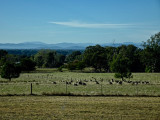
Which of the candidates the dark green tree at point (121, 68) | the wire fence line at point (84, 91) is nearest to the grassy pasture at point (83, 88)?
the wire fence line at point (84, 91)

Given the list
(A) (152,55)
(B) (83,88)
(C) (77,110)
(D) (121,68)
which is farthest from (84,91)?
(A) (152,55)

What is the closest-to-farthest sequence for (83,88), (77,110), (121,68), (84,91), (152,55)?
(77,110) → (84,91) → (83,88) → (121,68) → (152,55)

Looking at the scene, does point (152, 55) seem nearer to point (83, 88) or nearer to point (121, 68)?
point (121, 68)

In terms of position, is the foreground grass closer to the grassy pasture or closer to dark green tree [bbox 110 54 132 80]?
the grassy pasture

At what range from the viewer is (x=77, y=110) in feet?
62.3

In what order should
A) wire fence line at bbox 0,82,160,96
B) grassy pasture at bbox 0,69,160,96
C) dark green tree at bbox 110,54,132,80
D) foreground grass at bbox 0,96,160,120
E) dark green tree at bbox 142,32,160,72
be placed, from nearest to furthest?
foreground grass at bbox 0,96,160,120 → wire fence line at bbox 0,82,160,96 → grassy pasture at bbox 0,69,160,96 → dark green tree at bbox 110,54,132,80 → dark green tree at bbox 142,32,160,72

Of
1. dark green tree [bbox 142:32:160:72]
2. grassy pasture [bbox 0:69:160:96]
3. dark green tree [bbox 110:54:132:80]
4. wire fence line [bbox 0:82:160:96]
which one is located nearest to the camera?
wire fence line [bbox 0:82:160:96]

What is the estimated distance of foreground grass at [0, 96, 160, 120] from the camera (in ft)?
54.9

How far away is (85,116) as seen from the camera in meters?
17.0

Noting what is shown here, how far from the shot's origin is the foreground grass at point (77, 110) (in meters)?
16.7

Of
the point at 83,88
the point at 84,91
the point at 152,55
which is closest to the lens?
the point at 84,91

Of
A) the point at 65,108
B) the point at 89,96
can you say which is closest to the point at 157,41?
the point at 89,96

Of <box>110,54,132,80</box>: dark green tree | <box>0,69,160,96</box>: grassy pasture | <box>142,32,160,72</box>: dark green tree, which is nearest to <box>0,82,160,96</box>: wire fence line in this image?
<box>0,69,160,96</box>: grassy pasture

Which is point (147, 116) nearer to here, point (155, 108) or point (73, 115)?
point (155, 108)
